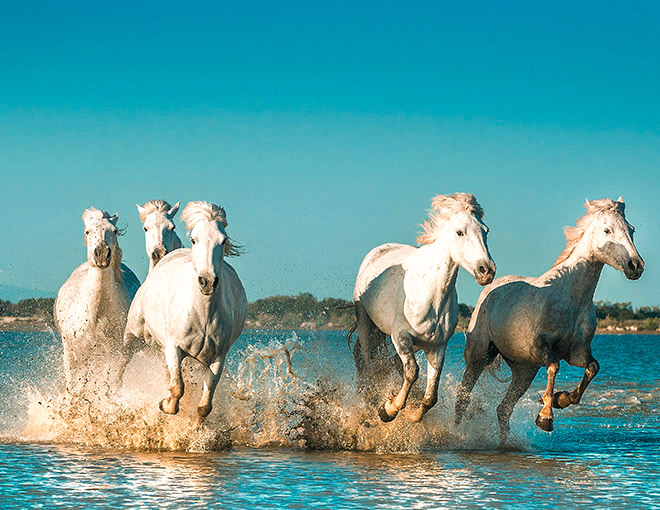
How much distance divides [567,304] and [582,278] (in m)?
0.31

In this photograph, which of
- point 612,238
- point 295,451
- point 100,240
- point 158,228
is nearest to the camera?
point 612,238

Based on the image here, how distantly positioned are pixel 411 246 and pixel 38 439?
4597 mm

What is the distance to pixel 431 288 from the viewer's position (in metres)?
9.73

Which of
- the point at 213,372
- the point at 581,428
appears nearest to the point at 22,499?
the point at 213,372

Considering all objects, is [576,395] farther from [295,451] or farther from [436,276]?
[295,451]

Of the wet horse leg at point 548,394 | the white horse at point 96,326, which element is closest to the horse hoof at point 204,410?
the white horse at point 96,326

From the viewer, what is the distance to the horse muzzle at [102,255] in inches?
407

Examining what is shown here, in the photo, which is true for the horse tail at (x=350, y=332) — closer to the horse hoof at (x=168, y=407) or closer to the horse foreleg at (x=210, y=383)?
the horse foreleg at (x=210, y=383)

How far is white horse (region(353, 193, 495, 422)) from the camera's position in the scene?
372 inches

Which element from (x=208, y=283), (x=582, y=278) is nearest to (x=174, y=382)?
(x=208, y=283)

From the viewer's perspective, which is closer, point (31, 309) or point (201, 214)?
point (201, 214)

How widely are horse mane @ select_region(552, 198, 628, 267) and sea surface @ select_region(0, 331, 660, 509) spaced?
2051mm

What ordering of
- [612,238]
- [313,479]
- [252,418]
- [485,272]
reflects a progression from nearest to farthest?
[313,479] < [485,272] < [612,238] < [252,418]

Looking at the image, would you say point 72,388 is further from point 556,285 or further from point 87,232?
point 556,285
